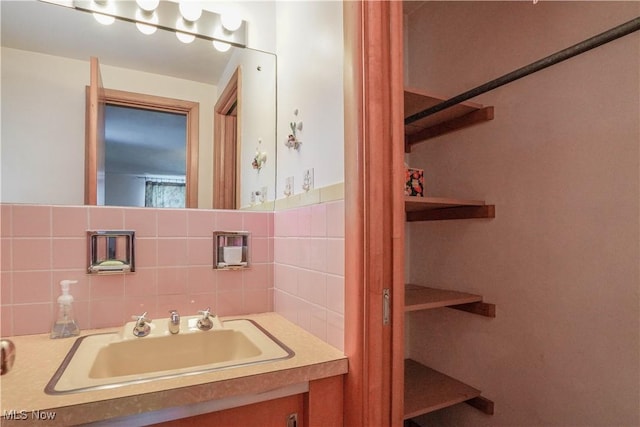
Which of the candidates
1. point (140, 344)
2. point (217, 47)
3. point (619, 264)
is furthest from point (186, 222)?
point (619, 264)

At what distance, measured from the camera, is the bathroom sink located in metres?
0.81

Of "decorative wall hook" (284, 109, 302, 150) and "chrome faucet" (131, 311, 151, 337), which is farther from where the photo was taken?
"decorative wall hook" (284, 109, 302, 150)

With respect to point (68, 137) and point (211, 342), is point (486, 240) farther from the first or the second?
point (68, 137)

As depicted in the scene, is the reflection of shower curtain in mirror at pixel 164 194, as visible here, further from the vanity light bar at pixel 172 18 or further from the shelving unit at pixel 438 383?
the shelving unit at pixel 438 383

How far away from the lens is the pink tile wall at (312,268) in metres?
0.92

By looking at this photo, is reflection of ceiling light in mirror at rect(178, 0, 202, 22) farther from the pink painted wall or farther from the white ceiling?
the pink painted wall

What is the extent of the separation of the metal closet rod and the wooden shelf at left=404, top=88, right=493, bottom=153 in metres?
0.02

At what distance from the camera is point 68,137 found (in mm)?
1137

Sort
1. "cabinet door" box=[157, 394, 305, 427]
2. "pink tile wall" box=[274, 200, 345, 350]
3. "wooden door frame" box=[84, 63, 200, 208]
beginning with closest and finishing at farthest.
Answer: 1. "cabinet door" box=[157, 394, 305, 427]
2. "pink tile wall" box=[274, 200, 345, 350]
3. "wooden door frame" box=[84, 63, 200, 208]

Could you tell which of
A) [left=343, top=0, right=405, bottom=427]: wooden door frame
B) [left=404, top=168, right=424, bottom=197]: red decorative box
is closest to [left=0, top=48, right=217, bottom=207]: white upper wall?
[left=343, top=0, right=405, bottom=427]: wooden door frame

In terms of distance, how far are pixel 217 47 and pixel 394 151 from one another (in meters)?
0.92

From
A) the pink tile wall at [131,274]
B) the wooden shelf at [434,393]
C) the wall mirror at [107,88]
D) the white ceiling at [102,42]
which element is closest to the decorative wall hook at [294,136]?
the wall mirror at [107,88]

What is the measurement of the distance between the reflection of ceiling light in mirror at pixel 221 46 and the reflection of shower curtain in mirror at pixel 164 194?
1.82 ft

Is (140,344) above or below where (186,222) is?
below
